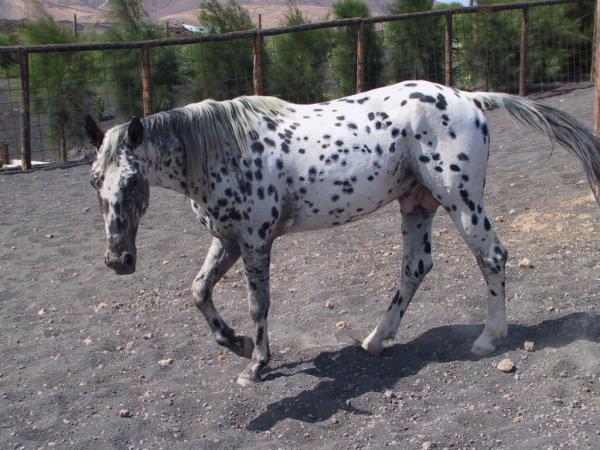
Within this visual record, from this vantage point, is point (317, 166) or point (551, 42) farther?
point (551, 42)

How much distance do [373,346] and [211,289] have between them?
3.27ft

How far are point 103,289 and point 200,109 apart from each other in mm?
2297

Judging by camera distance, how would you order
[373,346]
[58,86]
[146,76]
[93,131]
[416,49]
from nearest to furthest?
[93,131] < [373,346] < [146,76] < [58,86] < [416,49]

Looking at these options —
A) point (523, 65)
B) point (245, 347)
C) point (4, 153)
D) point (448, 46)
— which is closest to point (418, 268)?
point (245, 347)

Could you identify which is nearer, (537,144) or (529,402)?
(529,402)

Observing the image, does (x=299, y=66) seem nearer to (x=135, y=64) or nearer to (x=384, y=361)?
(x=135, y=64)

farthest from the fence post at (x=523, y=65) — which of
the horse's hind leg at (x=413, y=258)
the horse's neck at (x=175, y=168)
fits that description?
the horse's neck at (x=175, y=168)

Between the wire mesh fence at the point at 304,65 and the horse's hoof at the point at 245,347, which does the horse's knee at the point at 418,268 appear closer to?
the horse's hoof at the point at 245,347

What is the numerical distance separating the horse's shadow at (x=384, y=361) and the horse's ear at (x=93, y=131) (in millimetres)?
1571

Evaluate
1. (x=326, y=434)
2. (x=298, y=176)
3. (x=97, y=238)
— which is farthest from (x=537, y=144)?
(x=326, y=434)

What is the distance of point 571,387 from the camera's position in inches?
140

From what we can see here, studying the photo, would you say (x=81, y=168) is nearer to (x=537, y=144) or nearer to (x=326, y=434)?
(x=537, y=144)

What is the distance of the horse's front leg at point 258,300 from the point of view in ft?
12.9

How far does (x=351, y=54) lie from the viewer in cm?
1392
